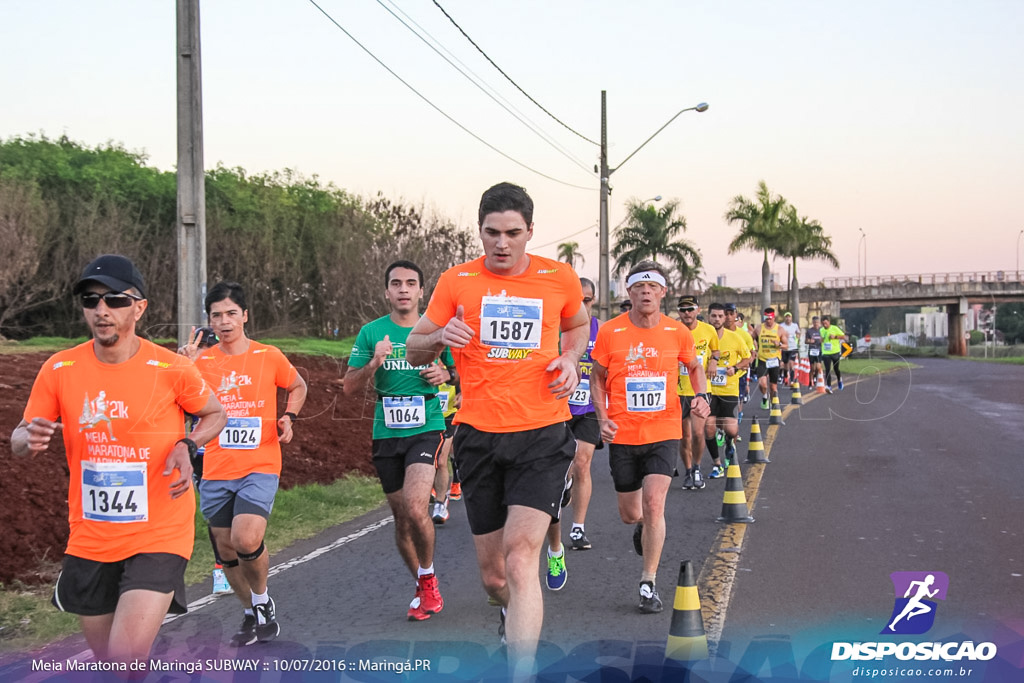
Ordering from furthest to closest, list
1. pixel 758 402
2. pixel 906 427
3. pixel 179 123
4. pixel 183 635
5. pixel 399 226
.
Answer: pixel 399 226, pixel 758 402, pixel 906 427, pixel 179 123, pixel 183 635

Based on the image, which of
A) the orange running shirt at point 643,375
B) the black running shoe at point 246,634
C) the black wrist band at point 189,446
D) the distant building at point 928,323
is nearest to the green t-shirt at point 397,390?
the orange running shirt at point 643,375

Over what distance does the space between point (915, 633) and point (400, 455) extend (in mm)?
3202

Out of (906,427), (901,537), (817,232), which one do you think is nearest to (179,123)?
(901,537)

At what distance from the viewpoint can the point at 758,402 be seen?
24.2 m

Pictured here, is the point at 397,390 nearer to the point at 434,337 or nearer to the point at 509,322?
the point at 434,337

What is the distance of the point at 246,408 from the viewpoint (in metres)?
6.02

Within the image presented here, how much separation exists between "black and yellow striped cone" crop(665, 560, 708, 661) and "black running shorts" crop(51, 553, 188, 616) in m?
2.39

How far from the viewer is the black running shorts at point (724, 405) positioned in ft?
40.2

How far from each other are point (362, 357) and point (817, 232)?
56.9 metres

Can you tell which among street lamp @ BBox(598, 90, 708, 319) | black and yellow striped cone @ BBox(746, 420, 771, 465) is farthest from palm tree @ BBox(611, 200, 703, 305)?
black and yellow striped cone @ BBox(746, 420, 771, 465)

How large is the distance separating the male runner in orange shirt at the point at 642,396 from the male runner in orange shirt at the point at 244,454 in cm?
213

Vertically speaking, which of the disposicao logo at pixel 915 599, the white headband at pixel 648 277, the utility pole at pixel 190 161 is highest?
the utility pole at pixel 190 161

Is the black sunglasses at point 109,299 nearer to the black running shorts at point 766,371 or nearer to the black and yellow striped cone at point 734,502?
the black and yellow striped cone at point 734,502

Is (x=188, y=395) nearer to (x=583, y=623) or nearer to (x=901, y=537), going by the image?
(x=583, y=623)
